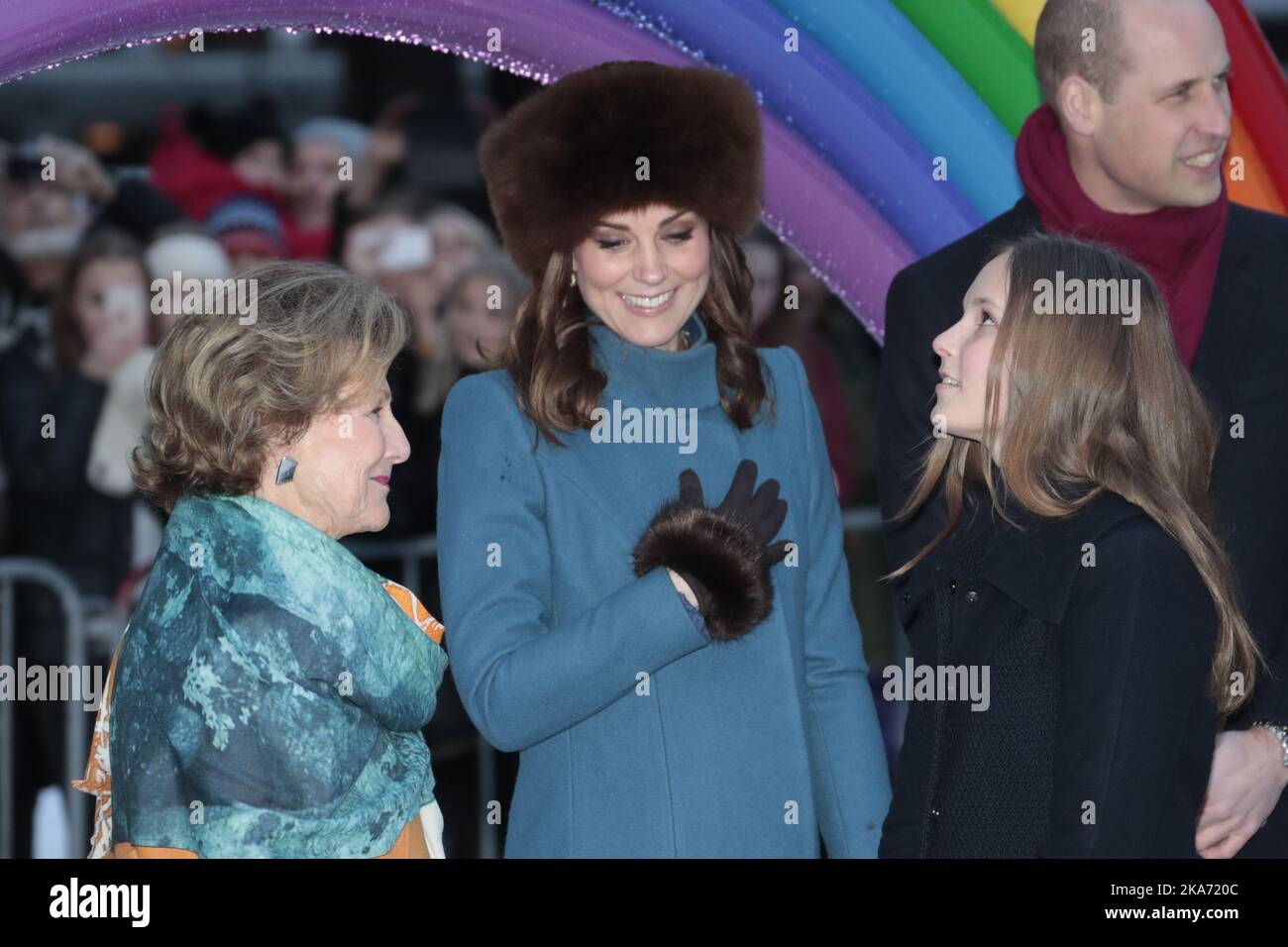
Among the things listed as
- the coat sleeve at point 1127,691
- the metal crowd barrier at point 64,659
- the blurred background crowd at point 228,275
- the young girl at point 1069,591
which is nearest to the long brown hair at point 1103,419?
the young girl at point 1069,591

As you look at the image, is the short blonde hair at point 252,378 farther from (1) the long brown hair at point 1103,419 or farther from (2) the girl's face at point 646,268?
(1) the long brown hair at point 1103,419

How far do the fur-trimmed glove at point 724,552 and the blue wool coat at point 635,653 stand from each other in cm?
5

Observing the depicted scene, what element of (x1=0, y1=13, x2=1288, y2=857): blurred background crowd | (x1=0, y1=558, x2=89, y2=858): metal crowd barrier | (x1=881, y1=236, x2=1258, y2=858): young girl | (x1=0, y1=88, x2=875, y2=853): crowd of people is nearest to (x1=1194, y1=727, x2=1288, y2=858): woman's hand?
(x1=881, y1=236, x2=1258, y2=858): young girl

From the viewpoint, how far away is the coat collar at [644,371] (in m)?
3.29

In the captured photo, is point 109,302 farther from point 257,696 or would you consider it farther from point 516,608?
point 257,696

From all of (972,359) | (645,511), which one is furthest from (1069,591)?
(645,511)

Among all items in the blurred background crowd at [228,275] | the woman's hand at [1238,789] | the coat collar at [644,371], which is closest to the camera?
the woman's hand at [1238,789]

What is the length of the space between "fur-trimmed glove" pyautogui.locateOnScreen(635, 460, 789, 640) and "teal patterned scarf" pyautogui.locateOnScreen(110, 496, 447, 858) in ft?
1.55

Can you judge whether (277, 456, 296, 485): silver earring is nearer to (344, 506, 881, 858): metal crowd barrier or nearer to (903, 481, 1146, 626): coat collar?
(903, 481, 1146, 626): coat collar

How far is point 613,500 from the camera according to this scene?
323 cm

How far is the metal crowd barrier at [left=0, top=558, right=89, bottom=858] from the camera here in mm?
5586

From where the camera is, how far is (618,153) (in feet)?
10.5

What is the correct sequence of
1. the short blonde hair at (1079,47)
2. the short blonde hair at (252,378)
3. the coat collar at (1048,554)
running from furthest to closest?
the short blonde hair at (1079,47) < the short blonde hair at (252,378) < the coat collar at (1048,554)

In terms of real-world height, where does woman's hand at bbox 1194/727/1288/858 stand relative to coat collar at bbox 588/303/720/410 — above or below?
below
